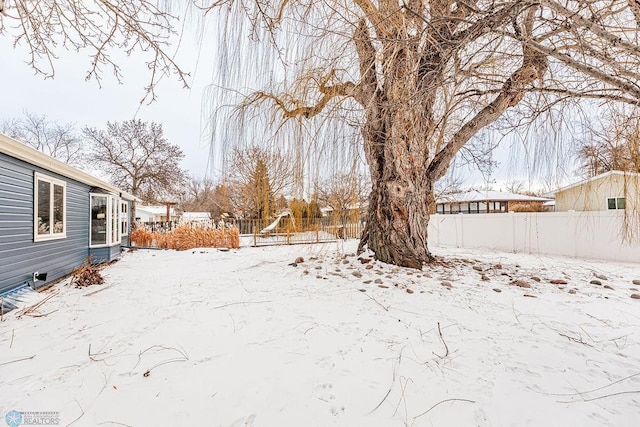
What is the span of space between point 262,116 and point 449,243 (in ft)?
27.9

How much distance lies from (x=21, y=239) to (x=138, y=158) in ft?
48.4

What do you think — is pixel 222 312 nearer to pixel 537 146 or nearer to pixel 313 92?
pixel 313 92

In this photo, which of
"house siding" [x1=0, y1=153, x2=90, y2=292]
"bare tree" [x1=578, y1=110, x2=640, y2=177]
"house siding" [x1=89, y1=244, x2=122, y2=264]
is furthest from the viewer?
"house siding" [x1=89, y1=244, x2=122, y2=264]

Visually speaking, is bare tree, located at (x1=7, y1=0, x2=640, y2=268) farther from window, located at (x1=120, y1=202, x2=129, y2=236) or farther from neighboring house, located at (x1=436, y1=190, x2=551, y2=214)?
neighboring house, located at (x1=436, y1=190, x2=551, y2=214)

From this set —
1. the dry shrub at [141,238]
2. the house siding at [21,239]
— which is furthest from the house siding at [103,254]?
the dry shrub at [141,238]

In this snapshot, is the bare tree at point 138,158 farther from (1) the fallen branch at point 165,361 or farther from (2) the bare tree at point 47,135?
(1) the fallen branch at point 165,361

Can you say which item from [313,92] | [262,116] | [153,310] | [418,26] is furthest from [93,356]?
[418,26]

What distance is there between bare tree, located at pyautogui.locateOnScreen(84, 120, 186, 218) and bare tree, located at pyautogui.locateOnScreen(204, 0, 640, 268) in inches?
648

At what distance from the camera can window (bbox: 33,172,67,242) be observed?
14.2ft

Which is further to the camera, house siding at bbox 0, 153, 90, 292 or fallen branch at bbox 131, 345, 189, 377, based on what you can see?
house siding at bbox 0, 153, 90, 292

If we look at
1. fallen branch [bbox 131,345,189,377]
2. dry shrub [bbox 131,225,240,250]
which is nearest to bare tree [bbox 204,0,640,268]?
fallen branch [bbox 131,345,189,377]

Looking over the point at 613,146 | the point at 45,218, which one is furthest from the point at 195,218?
the point at 613,146

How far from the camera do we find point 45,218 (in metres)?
4.60

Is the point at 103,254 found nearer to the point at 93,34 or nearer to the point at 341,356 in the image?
the point at 93,34
